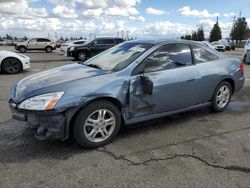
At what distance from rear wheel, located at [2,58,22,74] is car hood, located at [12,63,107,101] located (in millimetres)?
7771

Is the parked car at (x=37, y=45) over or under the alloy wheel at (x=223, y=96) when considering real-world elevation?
under

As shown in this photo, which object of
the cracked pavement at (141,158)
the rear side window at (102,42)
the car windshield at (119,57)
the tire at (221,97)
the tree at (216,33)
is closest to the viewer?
the cracked pavement at (141,158)

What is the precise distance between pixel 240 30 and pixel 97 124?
6354 cm

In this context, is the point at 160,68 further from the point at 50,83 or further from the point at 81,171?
the point at 81,171

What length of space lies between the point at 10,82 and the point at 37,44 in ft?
85.6

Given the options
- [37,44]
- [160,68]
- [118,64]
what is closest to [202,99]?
[160,68]

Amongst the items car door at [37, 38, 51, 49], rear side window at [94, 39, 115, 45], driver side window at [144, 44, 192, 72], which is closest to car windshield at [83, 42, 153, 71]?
driver side window at [144, 44, 192, 72]

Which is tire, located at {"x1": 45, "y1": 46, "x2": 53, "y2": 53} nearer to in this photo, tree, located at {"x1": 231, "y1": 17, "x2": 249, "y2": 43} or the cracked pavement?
the cracked pavement

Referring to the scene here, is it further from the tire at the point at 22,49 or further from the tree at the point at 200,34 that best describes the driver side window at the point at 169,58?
the tree at the point at 200,34

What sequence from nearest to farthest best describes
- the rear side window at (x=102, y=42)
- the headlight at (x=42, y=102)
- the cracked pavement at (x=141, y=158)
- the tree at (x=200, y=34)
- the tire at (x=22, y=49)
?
1. the cracked pavement at (x=141, y=158)
2. the headlight at (x=42, y=102)
3. the rear side window at (x=102, y=42)
4. the tire at (x=22, y=49)
5. the tree at (x=200, y=34)

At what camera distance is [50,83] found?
13.7ft

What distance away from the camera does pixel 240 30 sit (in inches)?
2430

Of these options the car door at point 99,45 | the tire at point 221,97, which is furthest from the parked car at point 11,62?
the tire at point 221,97

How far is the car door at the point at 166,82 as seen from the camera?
14.8ft
